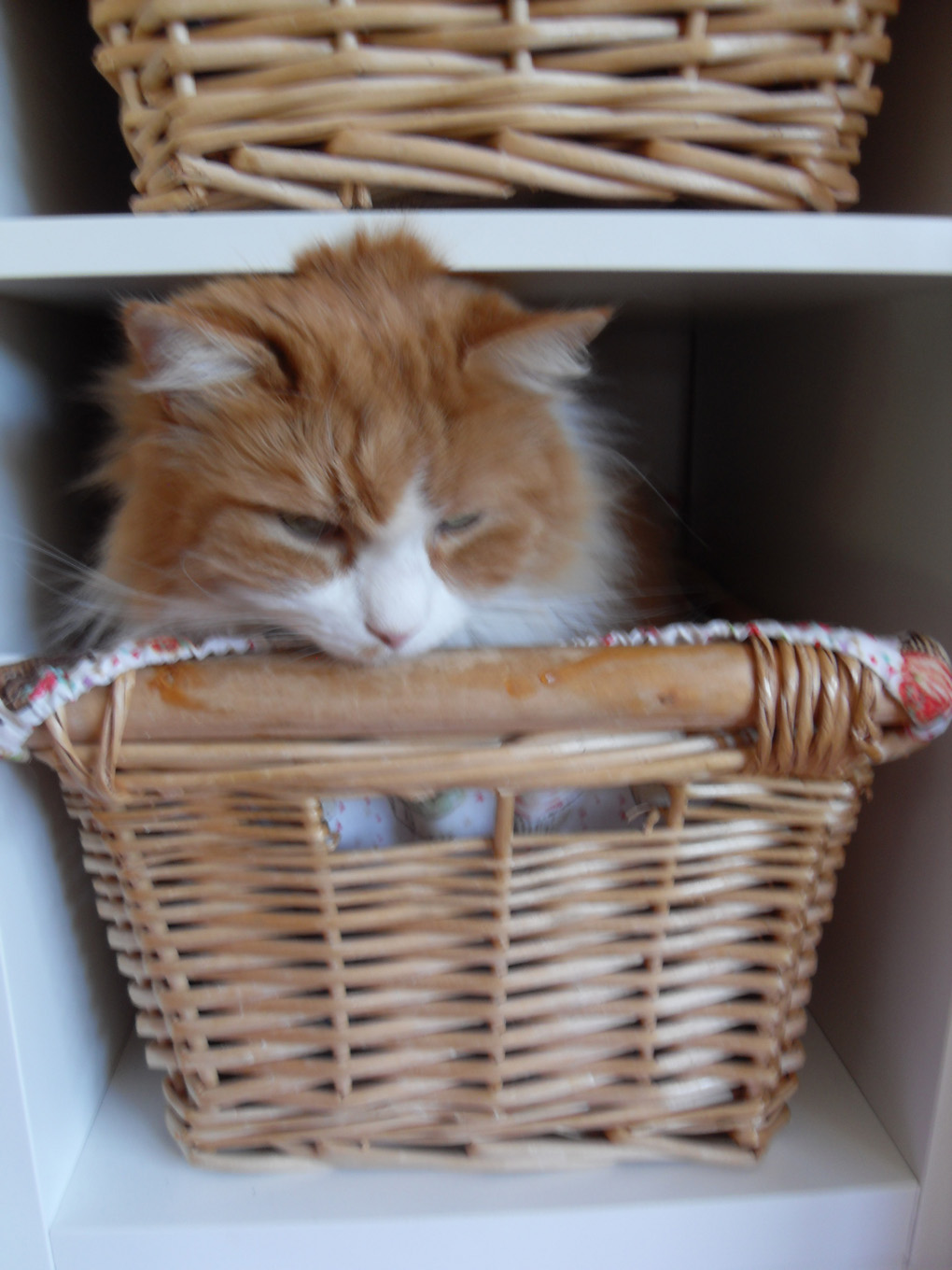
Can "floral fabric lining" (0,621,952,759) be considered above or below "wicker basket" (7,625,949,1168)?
above

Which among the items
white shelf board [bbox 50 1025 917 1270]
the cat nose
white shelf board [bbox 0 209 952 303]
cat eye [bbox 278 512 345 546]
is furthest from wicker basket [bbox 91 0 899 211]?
white shelf board [bbox 50 1025 917 1270]

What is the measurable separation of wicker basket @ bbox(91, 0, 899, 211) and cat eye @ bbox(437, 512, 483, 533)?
28 centimetres

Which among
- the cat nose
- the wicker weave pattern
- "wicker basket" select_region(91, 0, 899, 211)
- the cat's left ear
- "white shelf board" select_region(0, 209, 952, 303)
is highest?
"wicker basket" select_region(91, 0, 899, 211)

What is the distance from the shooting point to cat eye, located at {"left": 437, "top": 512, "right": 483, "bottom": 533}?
80 cm

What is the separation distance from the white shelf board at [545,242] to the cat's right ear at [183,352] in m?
0.05

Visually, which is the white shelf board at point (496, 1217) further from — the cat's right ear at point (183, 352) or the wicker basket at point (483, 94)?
the wicker basket at point (483, 94)

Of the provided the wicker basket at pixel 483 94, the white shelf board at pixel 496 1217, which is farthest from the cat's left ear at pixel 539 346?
Result: the white shelf board at pixel 496 1217

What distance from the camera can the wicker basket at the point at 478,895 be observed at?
0.66 m

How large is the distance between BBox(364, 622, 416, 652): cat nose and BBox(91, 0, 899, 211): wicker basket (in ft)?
1.21

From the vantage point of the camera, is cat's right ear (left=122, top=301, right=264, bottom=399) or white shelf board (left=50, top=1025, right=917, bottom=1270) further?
white shelf board (left=50, top=1025, right=917, bottom=1270)

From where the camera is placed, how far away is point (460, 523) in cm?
81

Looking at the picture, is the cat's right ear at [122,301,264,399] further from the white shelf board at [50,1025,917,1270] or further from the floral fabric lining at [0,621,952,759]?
the white shelf board at [50,1025,917,1270]

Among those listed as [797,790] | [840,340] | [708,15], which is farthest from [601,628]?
[708,15]

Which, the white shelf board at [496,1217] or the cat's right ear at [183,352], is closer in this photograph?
the cat's right ear at [183,352]
